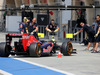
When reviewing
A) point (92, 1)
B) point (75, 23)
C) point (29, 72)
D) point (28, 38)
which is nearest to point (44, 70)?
point (29, 72)

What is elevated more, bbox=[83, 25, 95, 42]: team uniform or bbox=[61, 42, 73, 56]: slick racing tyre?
bbox=[83, 25, 95, 42]: team uniform

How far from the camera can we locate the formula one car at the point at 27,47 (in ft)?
52.2

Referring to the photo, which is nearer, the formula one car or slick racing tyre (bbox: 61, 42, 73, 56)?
the formula one car

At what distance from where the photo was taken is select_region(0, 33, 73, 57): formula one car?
15.9 metres

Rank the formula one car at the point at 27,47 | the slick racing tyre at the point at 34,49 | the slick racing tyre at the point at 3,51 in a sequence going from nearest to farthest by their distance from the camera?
the slick racing tyre at the point at 34,49, the formula one car at the point at 27,47, the slick racing tyre at the point at 3,51

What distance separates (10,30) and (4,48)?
3199 centimetres

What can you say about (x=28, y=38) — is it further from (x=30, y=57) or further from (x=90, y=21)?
(x=90, y=21)

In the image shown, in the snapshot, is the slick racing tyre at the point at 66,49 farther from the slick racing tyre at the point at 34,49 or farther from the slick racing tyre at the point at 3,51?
the slick racing tyre at the point at 3,51

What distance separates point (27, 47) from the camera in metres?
16.3

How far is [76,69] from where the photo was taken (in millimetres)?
12227

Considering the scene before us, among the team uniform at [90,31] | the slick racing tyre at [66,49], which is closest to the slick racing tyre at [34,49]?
the slick racing tyre at [66,49]

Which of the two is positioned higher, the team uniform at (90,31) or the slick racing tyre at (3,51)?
the team uniform at (90,31)

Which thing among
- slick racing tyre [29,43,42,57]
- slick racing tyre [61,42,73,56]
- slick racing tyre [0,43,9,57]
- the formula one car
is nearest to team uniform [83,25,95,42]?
slick racing tyre [61,42,73,56]

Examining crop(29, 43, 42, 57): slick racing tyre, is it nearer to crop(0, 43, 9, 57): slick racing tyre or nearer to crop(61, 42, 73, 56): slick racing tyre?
crop(0, 43, 9, 57): slick racing tyre
